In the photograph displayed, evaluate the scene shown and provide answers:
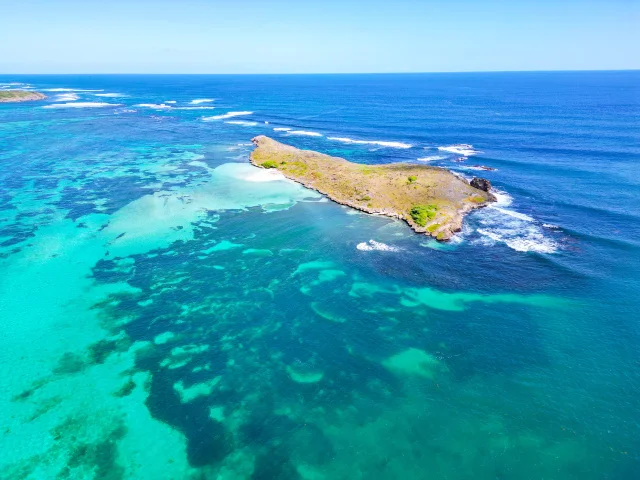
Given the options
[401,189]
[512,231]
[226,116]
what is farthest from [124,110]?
[512,231]

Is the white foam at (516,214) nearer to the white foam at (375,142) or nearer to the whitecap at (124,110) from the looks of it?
the white foam at (375,142)

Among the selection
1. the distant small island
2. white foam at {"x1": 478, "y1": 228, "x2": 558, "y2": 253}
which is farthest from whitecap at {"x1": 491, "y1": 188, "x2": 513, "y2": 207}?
white foam at {"x1": 478, "y1": 228, "x2": 558, "y2": 253}

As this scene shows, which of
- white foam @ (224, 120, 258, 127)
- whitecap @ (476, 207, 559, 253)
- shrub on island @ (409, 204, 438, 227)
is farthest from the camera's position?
white foam @ (224, 120, 258, 127)

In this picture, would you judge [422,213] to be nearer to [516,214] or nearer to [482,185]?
[516,214]

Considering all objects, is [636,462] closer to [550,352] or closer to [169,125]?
[550,352]

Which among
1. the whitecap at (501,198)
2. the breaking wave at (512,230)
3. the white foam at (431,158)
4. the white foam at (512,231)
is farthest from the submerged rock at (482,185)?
the white foam at (431,158)

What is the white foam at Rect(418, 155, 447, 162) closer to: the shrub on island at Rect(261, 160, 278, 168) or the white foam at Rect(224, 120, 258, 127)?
the shrub on island at Rect(261, 160, 278, 168)
